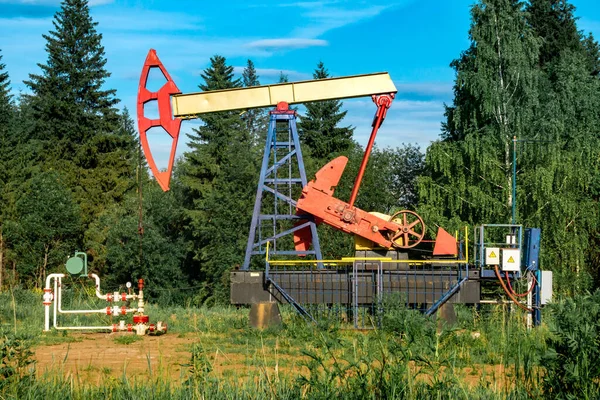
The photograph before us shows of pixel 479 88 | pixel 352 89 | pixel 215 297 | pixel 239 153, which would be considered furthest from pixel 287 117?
pixel 239 153

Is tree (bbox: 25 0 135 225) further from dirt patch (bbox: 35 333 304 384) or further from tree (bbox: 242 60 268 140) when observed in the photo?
dirt patch (bbox: 35 333 304 384)

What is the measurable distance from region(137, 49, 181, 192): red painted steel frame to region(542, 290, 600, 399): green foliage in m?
11.9

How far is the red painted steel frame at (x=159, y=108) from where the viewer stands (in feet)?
59.4

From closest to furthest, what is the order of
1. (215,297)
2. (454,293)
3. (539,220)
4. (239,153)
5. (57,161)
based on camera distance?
(454,293) → (539,220) → (215,297) → (239,153) → (57,161)

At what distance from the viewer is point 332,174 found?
17.6 metres

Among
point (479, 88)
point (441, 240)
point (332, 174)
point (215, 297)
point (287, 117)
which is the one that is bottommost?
point (215, 297)

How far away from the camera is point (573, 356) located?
276 inches

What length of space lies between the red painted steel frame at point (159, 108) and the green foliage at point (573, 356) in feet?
39.1

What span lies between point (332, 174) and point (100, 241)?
83.7ft

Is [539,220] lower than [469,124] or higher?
lower

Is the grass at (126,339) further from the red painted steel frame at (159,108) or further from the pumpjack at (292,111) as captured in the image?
the red painted steel frame at (159,108)

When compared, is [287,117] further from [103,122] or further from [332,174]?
[103,122]

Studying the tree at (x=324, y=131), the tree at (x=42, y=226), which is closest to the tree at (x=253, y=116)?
the tree at (x=324, y=131)

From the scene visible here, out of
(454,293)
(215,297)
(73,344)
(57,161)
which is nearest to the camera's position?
(73,344)
